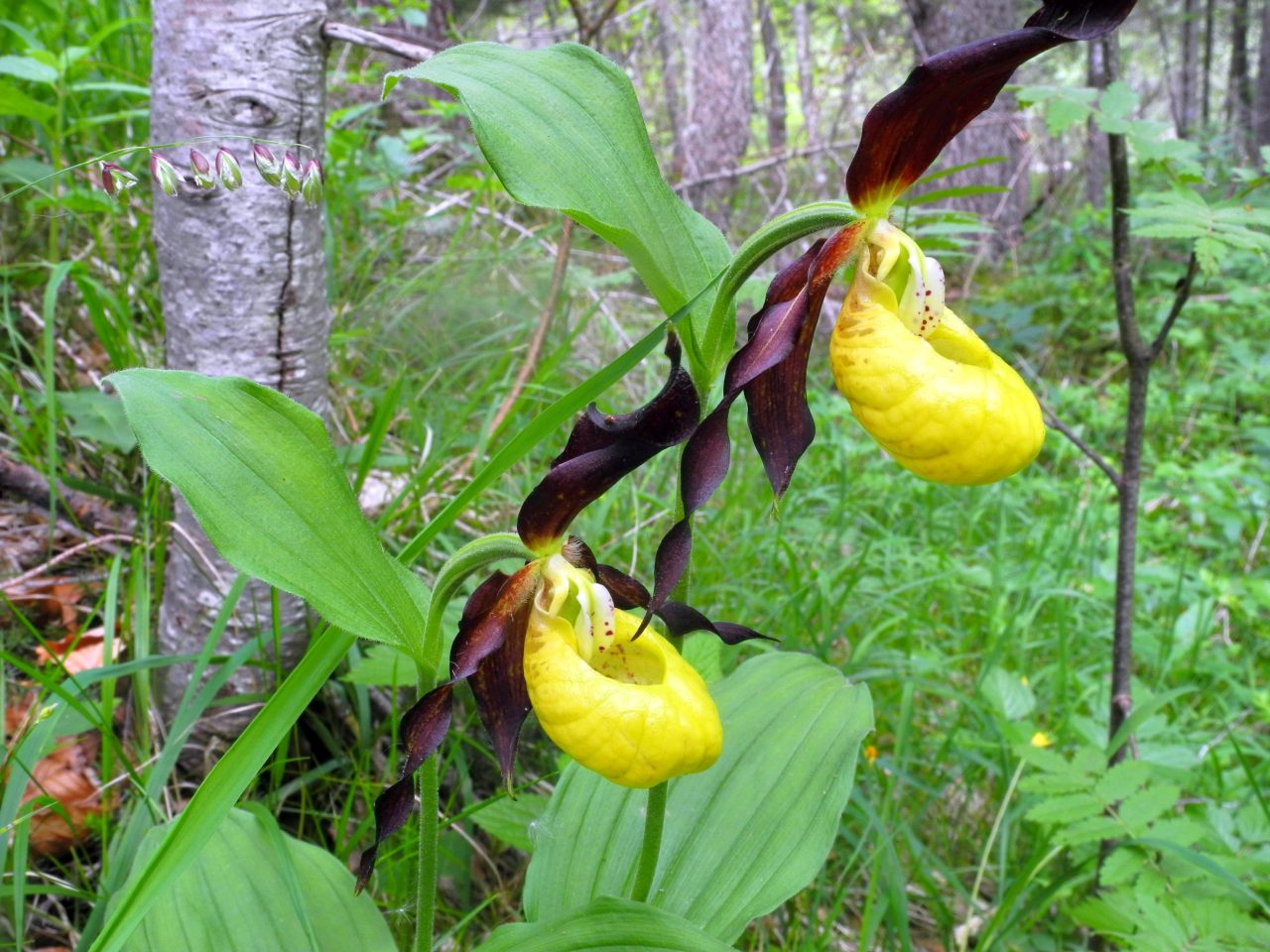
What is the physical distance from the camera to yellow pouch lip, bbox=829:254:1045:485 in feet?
3.13

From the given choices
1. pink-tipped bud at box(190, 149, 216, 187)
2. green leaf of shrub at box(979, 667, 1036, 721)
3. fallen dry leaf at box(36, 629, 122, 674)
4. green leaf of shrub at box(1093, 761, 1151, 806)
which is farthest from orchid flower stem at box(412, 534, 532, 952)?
green leaf of shrub at box(979, 667, 1036, 721)

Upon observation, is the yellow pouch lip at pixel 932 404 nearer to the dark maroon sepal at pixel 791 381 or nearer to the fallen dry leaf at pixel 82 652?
the dark maroon sepal at pixel 791 381

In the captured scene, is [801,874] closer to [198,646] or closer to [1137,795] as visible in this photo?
[1137,795]

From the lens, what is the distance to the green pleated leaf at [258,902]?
1.12 m

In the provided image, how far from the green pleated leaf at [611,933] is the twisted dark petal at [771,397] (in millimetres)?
342

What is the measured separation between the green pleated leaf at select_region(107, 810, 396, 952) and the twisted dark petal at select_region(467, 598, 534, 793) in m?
0.30

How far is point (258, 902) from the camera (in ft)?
3.83

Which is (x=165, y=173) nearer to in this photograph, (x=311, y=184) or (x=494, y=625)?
(x=311, y=184)

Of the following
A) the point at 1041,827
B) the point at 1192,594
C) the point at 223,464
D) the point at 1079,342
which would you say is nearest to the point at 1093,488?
the point at 1192,594

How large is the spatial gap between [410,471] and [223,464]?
42.1 inches

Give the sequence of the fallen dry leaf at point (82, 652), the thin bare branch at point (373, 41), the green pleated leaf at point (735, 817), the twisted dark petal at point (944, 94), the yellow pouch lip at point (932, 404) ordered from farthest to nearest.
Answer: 1. the fallen dry leaf at point (82, 652)
2. the thin bare branch at point (373, 41)
3. the green pleated leaf at point (735, 817)
4. the yellow pouch lip at point (932, 404)
5. the twisted dark petal at point (944, 94)

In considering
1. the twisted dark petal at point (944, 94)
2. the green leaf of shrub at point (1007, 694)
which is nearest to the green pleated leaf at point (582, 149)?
the twisted dark petal at point (944, 94)

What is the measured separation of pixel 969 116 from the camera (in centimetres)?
96

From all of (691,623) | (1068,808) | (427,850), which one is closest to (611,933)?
(427,850)
